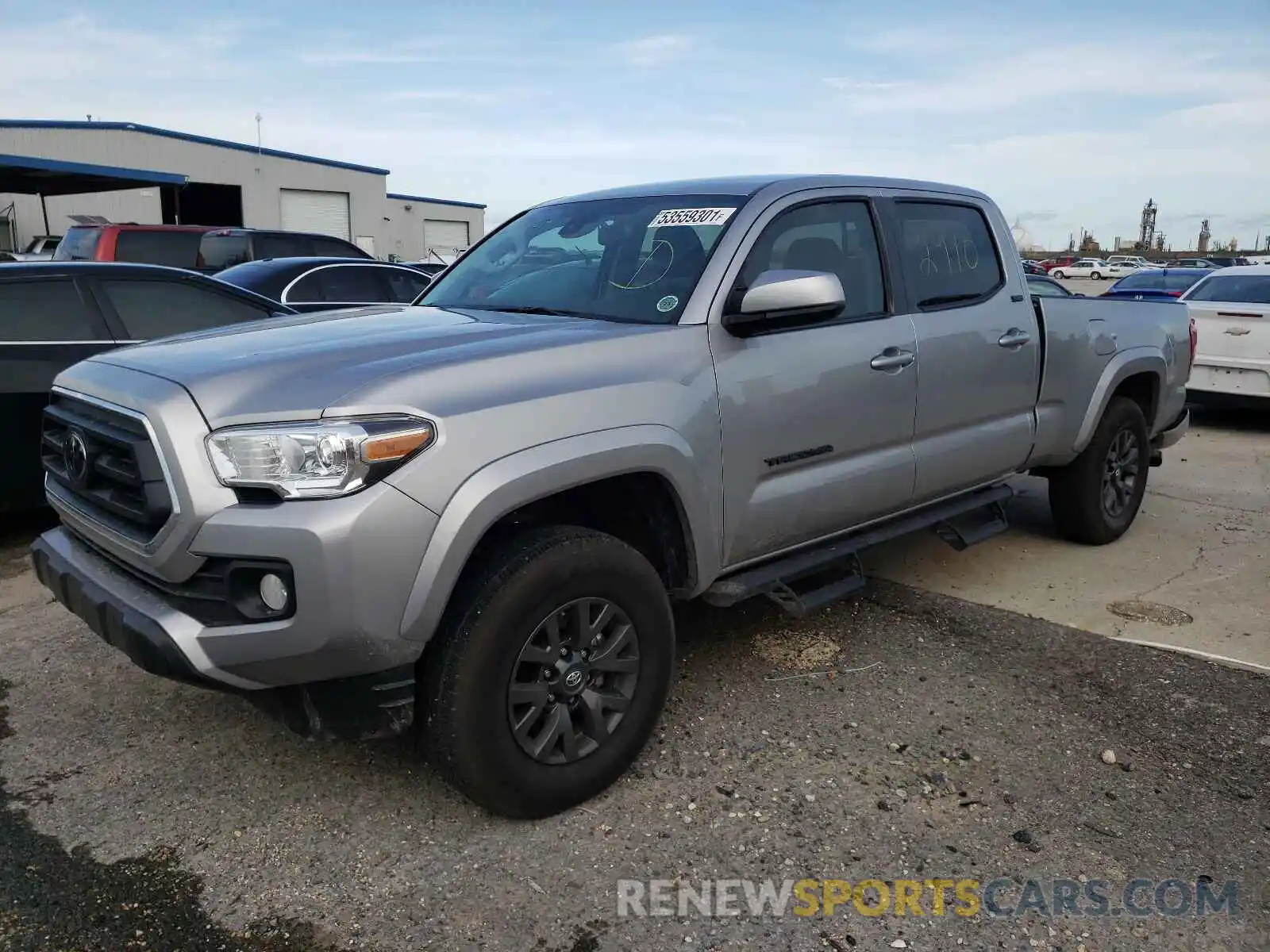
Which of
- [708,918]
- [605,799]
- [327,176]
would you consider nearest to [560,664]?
[605,799]

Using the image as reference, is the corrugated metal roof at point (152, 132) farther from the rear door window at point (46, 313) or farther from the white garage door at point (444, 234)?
the rear door window at point (46, 313)

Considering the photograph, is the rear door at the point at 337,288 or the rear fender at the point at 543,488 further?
the rear door at the point at 337,288

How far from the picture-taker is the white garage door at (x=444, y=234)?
41312 millimetres

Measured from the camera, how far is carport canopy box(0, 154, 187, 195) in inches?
702

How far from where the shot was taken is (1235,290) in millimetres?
10039

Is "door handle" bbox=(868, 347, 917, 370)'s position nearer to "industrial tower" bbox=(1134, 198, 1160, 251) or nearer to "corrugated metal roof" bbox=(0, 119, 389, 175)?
"corrugated metal roof" bbox=(0, 119, 389, 175)

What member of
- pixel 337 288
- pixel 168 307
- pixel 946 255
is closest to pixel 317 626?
pixel 946 255

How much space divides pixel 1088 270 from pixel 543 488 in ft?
217

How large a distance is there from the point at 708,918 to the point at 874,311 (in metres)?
2.40

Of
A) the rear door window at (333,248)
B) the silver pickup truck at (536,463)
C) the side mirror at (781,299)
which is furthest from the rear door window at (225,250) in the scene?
the side mirror at (781,299)

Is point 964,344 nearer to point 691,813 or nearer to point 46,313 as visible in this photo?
point 691,813

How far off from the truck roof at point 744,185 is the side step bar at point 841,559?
1.38 meters

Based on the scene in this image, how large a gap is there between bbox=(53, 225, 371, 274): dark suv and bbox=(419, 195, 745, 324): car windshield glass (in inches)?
393

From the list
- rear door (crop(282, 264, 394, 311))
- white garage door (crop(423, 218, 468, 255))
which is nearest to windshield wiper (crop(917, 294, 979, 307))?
rear door (crop(282, 264, 394, 311))
